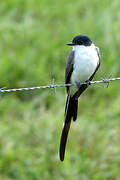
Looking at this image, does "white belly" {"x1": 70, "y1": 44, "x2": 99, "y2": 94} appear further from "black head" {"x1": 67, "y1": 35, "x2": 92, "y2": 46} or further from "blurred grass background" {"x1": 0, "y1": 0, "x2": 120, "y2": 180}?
"blurred grass background" {"x1": 0, "y1": 0, "x2": 120, "y2": 180}

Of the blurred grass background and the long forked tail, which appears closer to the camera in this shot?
the long forked tail

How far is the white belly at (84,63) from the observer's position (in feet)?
20.4

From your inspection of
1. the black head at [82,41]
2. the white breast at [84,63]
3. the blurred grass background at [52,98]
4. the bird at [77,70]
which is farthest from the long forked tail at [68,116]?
the blurred grass background at [52,98]

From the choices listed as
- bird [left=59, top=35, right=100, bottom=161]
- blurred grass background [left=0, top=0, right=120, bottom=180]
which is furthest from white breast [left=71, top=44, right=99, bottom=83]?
blurred grass background [left=0, top=0, right=120, bottom=180]

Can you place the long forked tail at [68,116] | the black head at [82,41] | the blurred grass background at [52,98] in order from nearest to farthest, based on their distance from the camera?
the long forked tail at [68,116] → the black head at [82,41] → the blurred grass background at [52,98]

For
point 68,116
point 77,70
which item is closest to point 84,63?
point 77,70

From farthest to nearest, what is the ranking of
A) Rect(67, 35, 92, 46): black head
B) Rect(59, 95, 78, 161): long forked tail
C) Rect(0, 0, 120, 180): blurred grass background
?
Rect(0, 0, 120, 180): blurred grass background
Rect(67, 35, 92, 46): black head
Rect(59, 95, 78, 161): long forked tail

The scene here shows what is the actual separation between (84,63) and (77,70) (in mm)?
114

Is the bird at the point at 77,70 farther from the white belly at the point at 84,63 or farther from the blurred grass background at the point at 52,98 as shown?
the blurred grass background at the point at 52,98

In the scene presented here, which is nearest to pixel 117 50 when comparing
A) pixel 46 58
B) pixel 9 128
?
pixel 46 58

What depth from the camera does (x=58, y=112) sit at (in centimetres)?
830

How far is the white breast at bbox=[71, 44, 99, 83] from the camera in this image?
6215 mm

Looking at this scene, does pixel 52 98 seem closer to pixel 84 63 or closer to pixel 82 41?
pixel 82 41

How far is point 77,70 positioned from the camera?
6289mm
